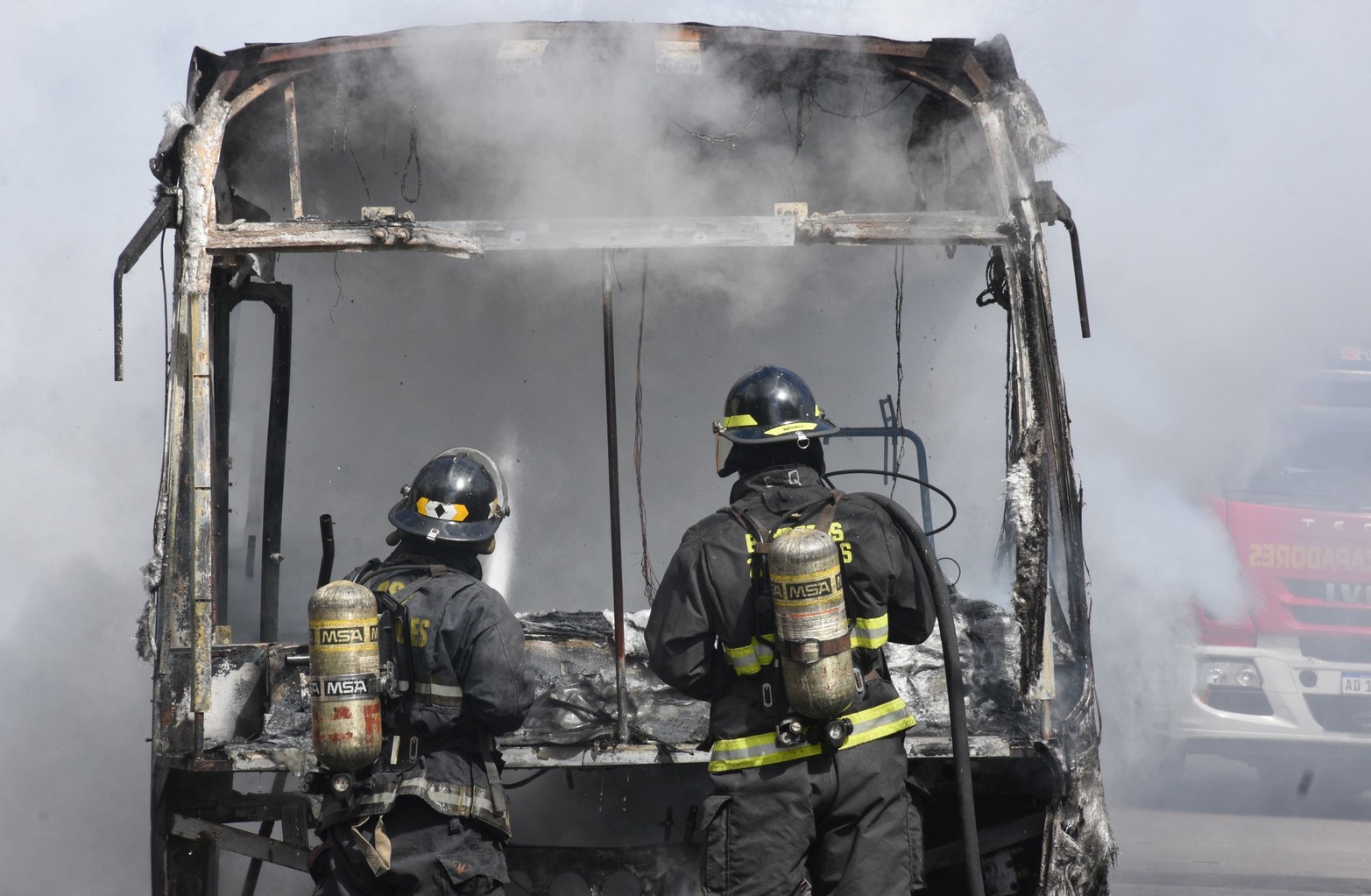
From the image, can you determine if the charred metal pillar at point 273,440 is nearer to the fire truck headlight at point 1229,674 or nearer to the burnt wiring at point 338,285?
the burnt wiring at point 338,285

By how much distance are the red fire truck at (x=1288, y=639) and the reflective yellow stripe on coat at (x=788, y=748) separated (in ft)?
15.5

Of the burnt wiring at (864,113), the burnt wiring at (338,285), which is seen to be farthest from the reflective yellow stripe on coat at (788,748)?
the burnt wiring at (338,285)

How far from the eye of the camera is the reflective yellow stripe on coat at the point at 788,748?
342 cm

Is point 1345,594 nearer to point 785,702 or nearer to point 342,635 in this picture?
point 785,702

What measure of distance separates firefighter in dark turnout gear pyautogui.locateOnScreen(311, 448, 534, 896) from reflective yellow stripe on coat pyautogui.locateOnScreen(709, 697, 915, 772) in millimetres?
600

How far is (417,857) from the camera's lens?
350 cm

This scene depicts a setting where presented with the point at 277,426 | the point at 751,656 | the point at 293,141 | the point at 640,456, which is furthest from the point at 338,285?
the point at 751,656

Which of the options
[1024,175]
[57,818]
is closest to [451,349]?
[57,818]

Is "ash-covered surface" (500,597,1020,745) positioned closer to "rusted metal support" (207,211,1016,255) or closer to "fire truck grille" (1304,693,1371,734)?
"rusted metal support" (207,211,1016,255)

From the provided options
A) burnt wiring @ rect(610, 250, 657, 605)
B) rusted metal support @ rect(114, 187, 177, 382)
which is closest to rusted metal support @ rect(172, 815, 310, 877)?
rusted metal support @ rect(114, 187, 177, 382)

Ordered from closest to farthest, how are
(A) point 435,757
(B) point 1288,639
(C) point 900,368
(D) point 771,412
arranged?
(A) point 435,757
(D) point 771,412
(C) point 900,368
(B) point 1288,639

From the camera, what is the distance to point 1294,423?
891 centimetres

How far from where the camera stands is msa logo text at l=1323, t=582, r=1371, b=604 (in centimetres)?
761

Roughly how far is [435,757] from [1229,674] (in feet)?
18.4
